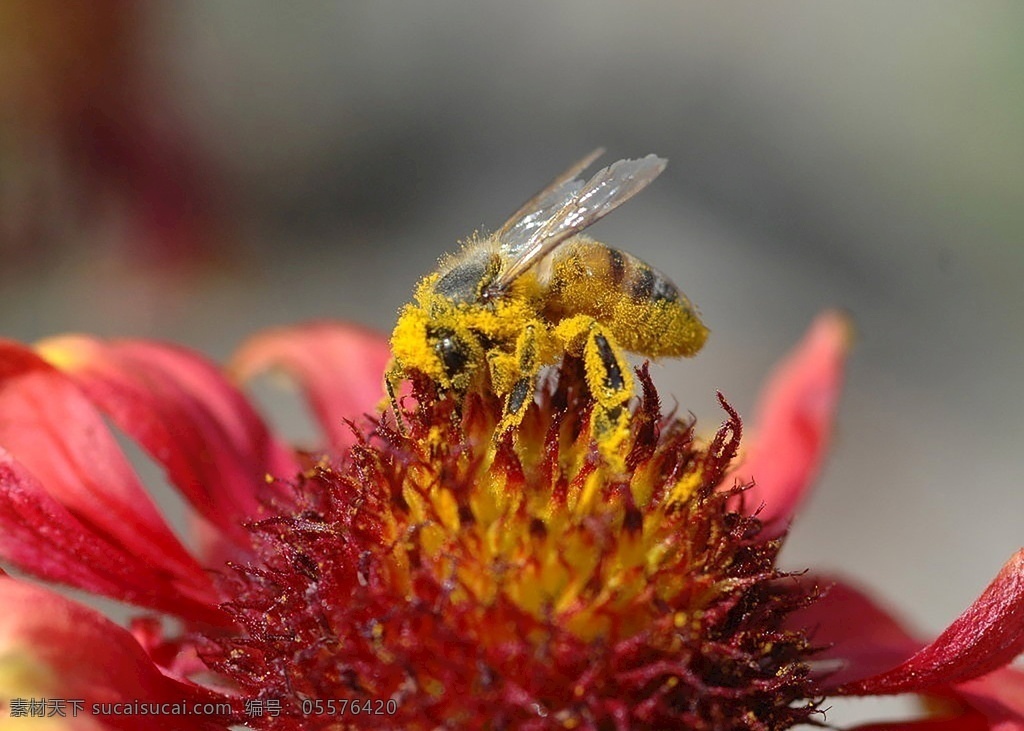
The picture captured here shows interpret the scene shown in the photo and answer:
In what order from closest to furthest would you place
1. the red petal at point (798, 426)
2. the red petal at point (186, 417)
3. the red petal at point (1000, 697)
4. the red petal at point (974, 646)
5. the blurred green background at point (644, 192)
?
the red petal at point (974, 646) < the red petal at point (1000, 697) < the red petal at point (186, 417) < the red petal at point (798, 426) < the blurred green background at point (644, 192)

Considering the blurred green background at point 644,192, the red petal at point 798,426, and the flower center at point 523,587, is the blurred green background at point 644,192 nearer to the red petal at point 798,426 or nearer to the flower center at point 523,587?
the red petal at point 798,426

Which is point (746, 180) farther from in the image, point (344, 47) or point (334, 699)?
point (334, 699)

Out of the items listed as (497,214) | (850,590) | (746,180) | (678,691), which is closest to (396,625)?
(678,691)

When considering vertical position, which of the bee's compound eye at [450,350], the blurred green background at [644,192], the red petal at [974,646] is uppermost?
the blurred green background at [644,192]

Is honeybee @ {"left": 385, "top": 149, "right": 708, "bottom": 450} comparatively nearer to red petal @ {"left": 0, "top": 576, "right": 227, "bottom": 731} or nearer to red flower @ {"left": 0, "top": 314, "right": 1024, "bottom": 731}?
red flower @ {"left": 0, "top": 314, "right": 1024, "bottom": 731}

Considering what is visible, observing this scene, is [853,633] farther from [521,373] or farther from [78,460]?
[78,460]

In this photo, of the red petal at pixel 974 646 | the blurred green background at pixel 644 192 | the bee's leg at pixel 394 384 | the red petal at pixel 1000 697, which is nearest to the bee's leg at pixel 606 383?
the bee's leg at pixel 394 384
